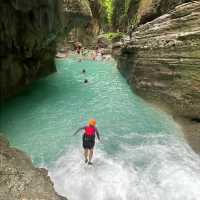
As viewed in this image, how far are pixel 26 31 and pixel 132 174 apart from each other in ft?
40.4

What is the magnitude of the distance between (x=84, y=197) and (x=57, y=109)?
29.6ft

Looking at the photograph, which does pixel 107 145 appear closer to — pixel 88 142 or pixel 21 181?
pixel 88 142

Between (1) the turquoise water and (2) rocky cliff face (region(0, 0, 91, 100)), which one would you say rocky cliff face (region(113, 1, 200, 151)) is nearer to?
(1) the turquoise water

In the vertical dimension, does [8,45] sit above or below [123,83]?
above

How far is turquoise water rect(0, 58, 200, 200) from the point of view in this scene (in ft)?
33.0

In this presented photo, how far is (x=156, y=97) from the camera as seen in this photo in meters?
18.5

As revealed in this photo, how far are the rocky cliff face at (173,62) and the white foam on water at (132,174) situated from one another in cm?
167

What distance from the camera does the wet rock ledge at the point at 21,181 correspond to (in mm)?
6730

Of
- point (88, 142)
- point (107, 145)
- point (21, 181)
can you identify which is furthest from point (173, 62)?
point (21, 181)

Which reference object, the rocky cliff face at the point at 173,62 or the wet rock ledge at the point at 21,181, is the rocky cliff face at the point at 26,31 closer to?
the rocky cliff face at the point at 173,62

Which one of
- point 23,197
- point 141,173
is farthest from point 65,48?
point 23,197

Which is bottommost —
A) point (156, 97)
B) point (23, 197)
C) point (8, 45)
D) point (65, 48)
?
point (65, 48)

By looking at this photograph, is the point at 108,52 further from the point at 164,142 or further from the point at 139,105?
the point at 164,142

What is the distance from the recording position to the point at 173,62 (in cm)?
1664
